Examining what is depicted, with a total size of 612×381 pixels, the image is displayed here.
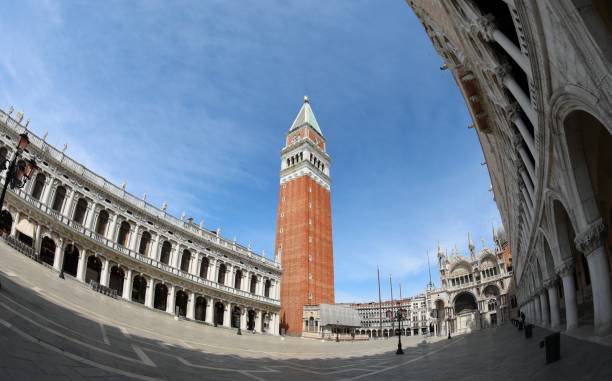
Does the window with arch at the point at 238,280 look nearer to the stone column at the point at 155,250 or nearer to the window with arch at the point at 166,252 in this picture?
the window with arch at the point at 166,252

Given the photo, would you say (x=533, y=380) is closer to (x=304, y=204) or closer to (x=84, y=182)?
(x=84, y=182)

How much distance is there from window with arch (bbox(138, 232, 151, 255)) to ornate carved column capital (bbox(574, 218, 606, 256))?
3977 centimetres

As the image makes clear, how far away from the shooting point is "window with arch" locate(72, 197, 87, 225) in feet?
109

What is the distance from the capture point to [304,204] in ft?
210

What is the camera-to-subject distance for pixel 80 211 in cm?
3362

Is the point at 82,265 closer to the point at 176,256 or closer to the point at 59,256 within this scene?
the point at 59,256

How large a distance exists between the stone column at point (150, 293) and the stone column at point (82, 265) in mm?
7096

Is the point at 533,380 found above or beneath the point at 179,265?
beneath

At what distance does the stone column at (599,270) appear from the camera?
880cm

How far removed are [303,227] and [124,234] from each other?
3236 centimetres

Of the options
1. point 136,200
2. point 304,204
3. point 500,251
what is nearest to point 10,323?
point 136,200

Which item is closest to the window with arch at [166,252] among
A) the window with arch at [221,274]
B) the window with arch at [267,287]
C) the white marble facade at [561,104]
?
the window with arch at [221,274]

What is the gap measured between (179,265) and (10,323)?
1367 inches

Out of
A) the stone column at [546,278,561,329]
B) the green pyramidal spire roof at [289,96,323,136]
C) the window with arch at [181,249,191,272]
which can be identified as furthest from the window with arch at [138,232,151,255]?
the green pyramidal spire roof at [289,96,323,136]
